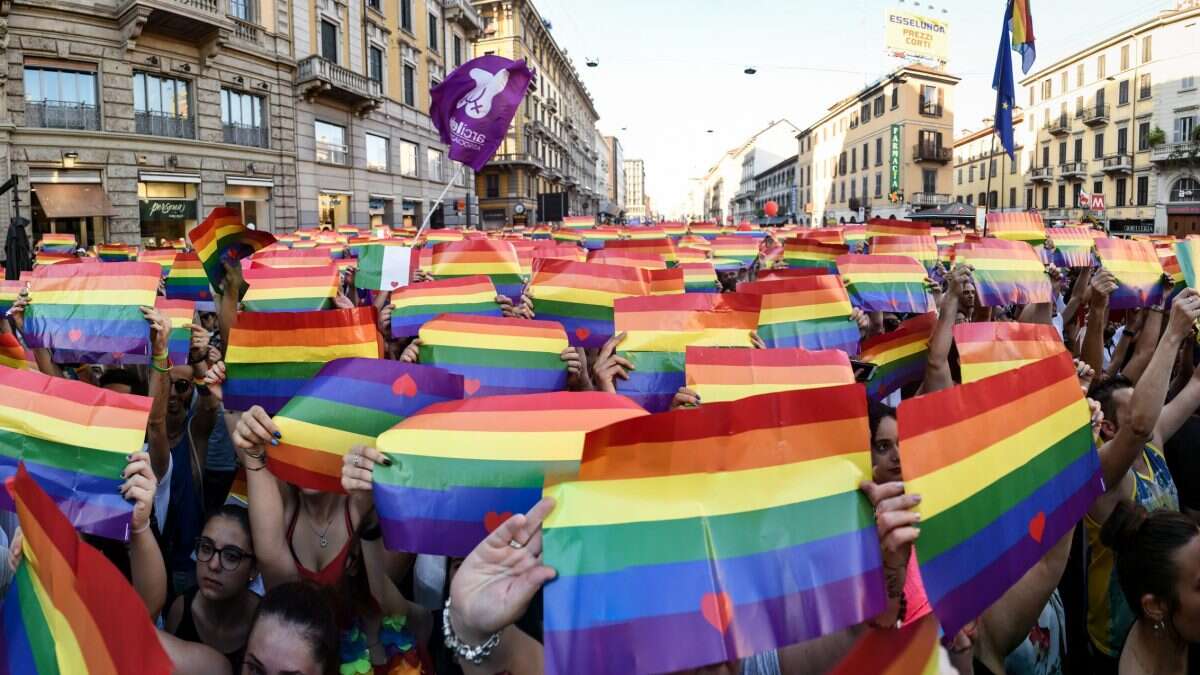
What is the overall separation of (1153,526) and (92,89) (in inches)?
995

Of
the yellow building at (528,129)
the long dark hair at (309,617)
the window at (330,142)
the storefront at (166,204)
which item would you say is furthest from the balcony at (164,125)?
the long dark hair at (309,617)

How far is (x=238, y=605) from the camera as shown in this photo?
9.52 ft

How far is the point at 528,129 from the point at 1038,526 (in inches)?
2322

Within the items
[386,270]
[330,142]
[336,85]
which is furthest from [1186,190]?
[386,270]

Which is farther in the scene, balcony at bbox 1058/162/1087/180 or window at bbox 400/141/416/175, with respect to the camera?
balcony at bbox 1058/162/1087/180

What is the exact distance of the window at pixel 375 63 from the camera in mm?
33344

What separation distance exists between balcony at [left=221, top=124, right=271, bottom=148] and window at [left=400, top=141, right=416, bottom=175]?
9723 mm

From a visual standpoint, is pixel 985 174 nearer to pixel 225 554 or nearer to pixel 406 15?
pixel 406 15

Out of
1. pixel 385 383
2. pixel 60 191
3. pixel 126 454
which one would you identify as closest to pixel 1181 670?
pixel 385 383

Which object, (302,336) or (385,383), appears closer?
(385,383)

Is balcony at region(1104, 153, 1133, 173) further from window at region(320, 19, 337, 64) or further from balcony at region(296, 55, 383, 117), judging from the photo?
window at region(320, 19, 337, 64)

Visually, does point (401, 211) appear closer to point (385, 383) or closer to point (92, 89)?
point (92, 89)

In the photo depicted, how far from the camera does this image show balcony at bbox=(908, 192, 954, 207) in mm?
59938

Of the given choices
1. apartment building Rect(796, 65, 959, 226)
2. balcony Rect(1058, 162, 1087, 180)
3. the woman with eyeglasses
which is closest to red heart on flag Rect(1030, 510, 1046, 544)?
the woman with eyeglasses
